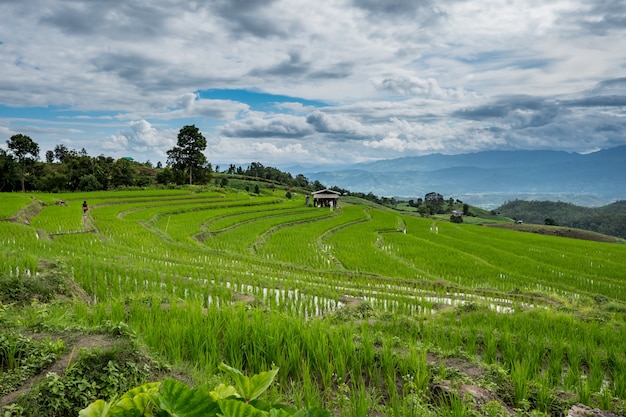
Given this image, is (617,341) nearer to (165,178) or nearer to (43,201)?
(43,201)

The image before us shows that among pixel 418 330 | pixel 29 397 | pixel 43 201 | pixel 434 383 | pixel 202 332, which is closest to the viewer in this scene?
pixel 29 397

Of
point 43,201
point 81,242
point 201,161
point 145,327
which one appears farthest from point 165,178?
point 145,327

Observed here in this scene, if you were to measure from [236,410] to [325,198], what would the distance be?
47.4 meters

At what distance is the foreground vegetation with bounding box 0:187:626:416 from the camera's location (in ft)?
10.6

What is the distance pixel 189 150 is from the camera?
5922cm

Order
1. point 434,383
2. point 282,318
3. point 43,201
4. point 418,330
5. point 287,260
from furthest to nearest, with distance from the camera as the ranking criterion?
point 43,201 → point 287,260 → point 418,330 → point 282,318 → point 434,383

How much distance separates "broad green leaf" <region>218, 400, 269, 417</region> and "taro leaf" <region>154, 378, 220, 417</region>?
0.37ft

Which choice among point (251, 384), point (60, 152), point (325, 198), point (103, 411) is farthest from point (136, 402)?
point (60, 152)

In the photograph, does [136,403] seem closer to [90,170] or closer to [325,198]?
[325,198]

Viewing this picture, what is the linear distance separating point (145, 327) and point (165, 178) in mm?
58117

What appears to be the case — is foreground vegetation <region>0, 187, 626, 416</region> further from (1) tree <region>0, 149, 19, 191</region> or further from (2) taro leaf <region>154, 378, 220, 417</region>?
(1) tree <region>0, 149, 19, 191</region>

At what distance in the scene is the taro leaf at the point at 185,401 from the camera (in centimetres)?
128

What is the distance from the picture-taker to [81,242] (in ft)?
50.9

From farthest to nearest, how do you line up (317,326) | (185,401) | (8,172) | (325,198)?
(325,198) → (8,172) → (317,326) → (185,401)
